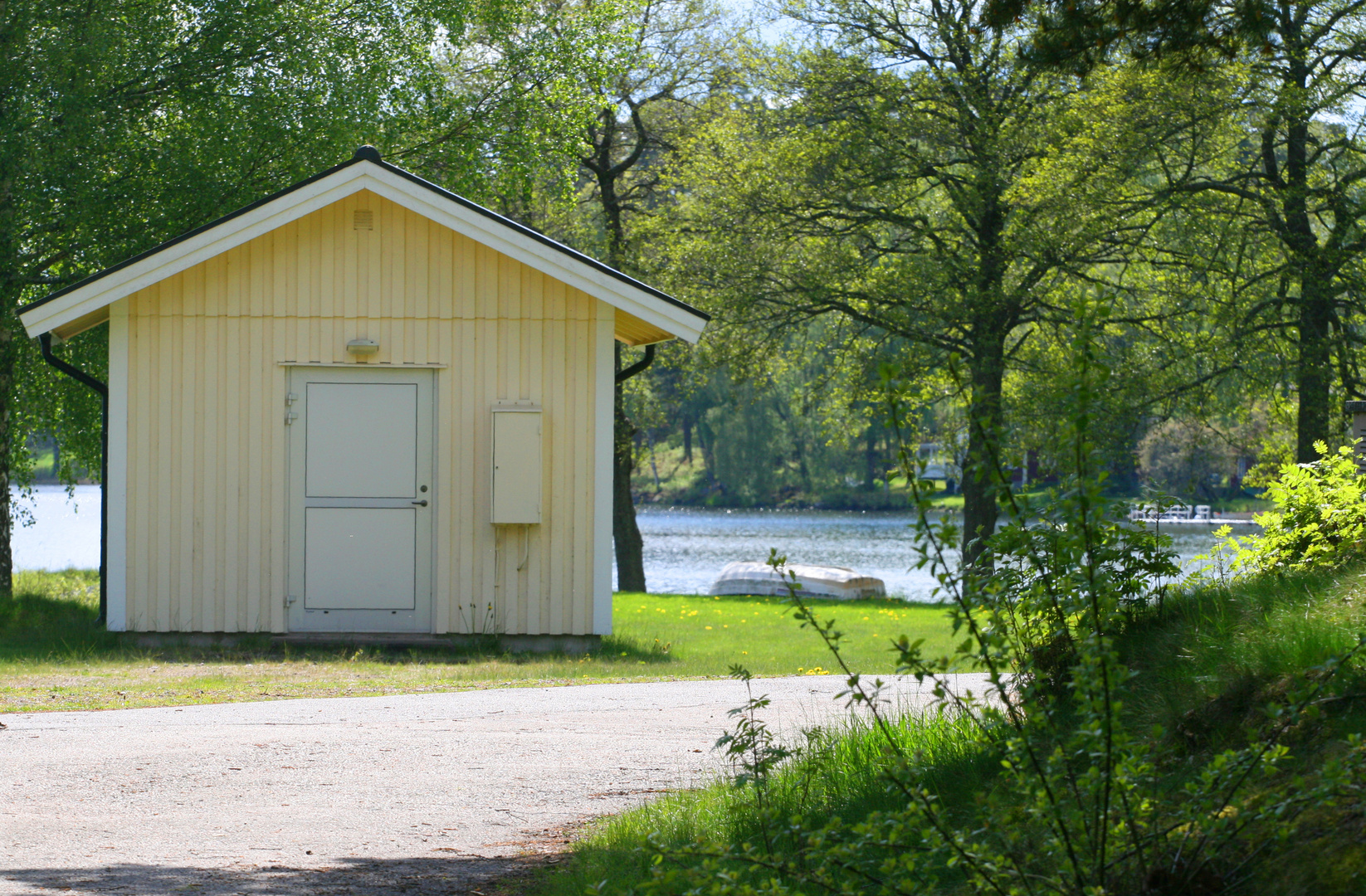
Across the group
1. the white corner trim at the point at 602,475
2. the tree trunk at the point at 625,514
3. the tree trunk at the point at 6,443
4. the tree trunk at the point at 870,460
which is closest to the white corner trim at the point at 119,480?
the white corner trim at the point at 602,475

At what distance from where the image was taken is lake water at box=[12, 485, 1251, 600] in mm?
31016

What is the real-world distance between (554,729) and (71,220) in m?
10.3

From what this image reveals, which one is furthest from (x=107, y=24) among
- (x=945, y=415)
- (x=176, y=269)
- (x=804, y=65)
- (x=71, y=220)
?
(x=945, y=415)

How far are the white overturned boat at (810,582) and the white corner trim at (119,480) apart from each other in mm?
11870

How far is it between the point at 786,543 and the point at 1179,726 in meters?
40.0

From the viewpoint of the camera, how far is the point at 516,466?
11.5 metres

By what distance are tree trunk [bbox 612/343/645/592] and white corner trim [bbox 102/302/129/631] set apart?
1321 centimetres

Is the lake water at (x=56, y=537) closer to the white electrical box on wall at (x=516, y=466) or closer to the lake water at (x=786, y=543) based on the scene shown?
the white electrical box on wall at (x=516, y=466)

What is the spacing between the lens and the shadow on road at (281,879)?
14.1 ft

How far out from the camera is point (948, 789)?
491cm

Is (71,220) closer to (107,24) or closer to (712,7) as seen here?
(107,24)

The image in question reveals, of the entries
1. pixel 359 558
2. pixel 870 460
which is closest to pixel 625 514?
pixel 359 558

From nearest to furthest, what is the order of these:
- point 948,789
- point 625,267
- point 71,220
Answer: point 948,789, point 71,220, point 625,267

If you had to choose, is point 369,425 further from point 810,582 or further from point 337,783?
point 810,582
